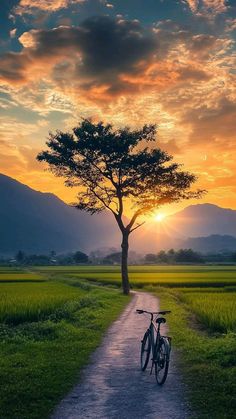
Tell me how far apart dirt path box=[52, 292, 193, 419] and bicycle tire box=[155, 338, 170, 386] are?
0.69ft

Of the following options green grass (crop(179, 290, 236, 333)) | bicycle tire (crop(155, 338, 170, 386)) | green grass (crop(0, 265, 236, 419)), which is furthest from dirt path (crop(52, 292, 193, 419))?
green grass (crop(179, 290, 236, 333))

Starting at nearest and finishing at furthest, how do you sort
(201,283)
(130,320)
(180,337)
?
(180,337) < (130,320) < (201,283)

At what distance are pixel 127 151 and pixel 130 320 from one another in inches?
889

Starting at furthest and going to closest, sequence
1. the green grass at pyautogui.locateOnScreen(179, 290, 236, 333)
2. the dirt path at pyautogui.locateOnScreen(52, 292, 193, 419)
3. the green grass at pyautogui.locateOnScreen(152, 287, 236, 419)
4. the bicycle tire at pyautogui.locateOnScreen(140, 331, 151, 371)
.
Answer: the green grass at pyautogui.locateOnScreen(179, 290, 236, 333)
the bicycle tire at pyautogui.locateOnScreen(140, 331, 151, 371)
the green grass at pyautogui.locateOnScreen(152, 287, 236, 419)
the dirt path at pyautogui.locateOnScreen(52, 292, 193, 419)

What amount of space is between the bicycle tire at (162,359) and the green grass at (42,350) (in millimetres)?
2200

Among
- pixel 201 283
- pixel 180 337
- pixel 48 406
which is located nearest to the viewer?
pixel 48 406

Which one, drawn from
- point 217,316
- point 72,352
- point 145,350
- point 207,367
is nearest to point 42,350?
point 72,352

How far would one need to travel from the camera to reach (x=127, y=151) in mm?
42344

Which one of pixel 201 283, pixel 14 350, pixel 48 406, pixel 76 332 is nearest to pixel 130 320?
pixel 76 332

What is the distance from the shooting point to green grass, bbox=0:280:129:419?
9.69 metres

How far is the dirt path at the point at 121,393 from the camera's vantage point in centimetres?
866

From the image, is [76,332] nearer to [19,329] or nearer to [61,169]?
[19,329]

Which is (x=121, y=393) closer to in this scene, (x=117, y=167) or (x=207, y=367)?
(x=207, y=367)

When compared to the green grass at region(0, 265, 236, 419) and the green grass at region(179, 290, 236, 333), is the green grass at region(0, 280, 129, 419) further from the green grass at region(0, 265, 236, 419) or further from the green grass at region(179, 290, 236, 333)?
the green grass at region(179, 290, 236, 333)
